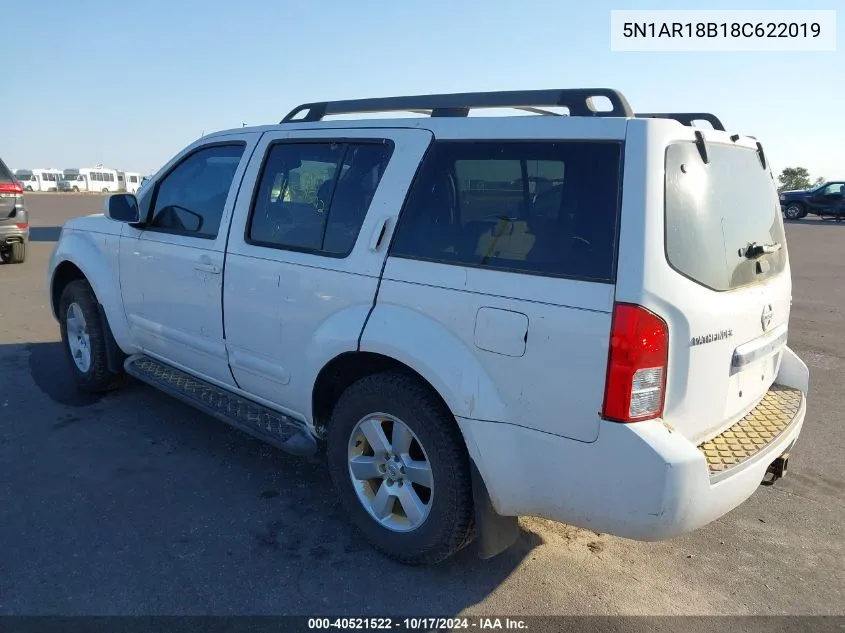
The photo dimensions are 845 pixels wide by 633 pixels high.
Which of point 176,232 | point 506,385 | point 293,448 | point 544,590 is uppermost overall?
point 176,232

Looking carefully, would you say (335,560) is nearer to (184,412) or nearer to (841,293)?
(184,412)

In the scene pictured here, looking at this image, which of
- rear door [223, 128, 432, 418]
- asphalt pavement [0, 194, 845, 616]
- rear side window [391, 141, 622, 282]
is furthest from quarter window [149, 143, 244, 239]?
rear side window [391, 141, 622, 282]

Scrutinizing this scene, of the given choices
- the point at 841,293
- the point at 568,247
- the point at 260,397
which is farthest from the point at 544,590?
the point at 841,293

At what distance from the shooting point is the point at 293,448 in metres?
3.35

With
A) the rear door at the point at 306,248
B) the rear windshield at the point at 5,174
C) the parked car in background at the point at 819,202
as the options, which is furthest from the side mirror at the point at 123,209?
the parked car in background at the point at 819,202

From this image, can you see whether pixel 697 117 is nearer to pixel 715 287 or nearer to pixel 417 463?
pixel 715 287

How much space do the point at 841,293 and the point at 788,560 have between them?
8522mm

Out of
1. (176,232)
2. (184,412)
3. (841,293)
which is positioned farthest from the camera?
(841,293)

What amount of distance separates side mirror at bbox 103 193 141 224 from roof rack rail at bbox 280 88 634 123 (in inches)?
50.3

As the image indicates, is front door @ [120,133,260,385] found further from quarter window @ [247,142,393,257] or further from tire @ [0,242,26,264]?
tire @ [0,242,26,264]

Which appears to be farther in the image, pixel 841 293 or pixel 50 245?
pixel 50 245

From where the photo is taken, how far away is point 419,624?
2703 millimetres

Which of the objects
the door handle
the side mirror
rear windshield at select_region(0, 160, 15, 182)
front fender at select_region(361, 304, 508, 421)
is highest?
rear windshield at select_region(0, 160, 15, 182)

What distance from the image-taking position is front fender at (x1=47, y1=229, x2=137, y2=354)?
4.75 metres
